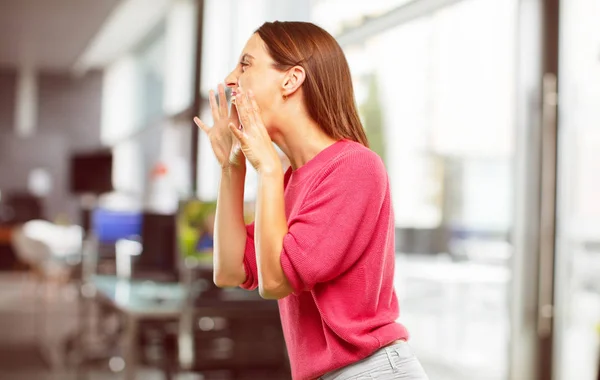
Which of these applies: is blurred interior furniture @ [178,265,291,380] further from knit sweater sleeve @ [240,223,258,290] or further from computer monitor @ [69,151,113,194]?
computer monitor @ [69,151,113,194]

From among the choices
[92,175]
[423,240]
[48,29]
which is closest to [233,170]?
[423,240]

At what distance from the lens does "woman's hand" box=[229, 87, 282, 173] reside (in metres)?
1.26

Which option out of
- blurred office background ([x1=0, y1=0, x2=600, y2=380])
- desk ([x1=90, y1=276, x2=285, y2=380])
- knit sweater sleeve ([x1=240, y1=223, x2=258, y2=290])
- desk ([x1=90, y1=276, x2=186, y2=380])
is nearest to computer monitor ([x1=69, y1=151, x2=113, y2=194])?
blurred office background ([x1=0, y1=0, x2=600, y2=380])

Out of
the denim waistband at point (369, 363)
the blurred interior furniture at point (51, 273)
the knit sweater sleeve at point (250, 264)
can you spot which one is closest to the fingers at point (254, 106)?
the knit sweater sleeve at point (250, 264)

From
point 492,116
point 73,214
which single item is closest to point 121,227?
point 492,116

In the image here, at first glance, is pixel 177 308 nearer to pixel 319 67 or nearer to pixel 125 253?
pixel 125 253

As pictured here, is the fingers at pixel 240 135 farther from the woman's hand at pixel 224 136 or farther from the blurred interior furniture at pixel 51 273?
the blurred interior furniture at pixel 51 273

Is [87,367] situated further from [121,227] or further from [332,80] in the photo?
[332,80]

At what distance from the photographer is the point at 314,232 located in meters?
1.23

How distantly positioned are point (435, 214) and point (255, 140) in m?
4.49

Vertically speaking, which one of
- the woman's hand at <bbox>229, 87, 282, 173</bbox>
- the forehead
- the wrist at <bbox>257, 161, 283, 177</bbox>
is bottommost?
the wrist at <bbox>257, 161, 283, 177</bbox>

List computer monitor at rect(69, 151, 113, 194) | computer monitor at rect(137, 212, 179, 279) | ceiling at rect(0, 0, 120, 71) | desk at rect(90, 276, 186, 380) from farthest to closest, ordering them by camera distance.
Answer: ceiling at rect(0, 0, 120, 71) < computer monitor at rect(69, 151, 113, 194) < computer monitor at rect(137, 212, 179, 279) < desk at rect(90, 276, 186, 380)

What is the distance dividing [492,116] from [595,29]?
1.09 meters

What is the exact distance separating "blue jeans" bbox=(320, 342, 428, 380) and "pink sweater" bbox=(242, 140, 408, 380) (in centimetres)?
2
